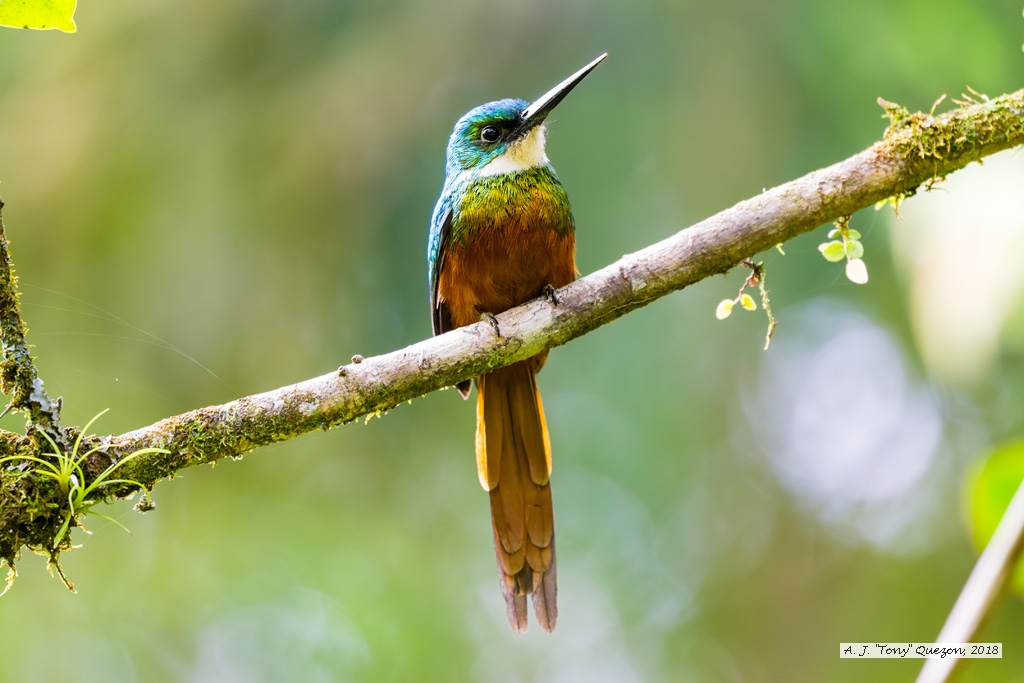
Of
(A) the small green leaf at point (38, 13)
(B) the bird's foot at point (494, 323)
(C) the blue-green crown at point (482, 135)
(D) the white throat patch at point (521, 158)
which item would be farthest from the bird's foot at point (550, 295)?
(A) the small green leaf at point (38, 13)

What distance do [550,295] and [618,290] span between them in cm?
34

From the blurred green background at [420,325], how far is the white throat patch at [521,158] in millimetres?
2081

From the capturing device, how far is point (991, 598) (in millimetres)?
765

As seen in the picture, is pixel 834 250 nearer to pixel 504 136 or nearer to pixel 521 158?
pixel 521 158

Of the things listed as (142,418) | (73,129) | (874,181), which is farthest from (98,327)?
(874,181)

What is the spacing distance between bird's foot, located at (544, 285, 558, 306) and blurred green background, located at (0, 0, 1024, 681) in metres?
2.48

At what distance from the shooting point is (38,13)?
49.1 inches

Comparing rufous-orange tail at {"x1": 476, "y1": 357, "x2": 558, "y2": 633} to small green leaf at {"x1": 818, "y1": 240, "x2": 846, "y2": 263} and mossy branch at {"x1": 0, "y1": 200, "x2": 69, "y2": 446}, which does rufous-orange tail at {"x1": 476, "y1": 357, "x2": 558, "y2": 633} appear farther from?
mossy branch at {"x1": 0, "y1": 200, "x2": 69, "y2": 446}

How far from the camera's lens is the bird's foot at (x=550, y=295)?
228 cm

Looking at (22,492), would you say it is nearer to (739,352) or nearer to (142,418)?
(142,418)

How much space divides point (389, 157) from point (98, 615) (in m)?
3.12

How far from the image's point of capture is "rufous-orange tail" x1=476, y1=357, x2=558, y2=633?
2.58 meters

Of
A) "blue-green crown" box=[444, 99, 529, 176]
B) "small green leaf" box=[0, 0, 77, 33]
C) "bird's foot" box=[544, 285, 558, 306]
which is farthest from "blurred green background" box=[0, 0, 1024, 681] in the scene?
"small green leaf" box=[0, 0, 77, 33]

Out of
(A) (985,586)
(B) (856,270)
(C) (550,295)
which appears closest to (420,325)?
(C) (550,295)
